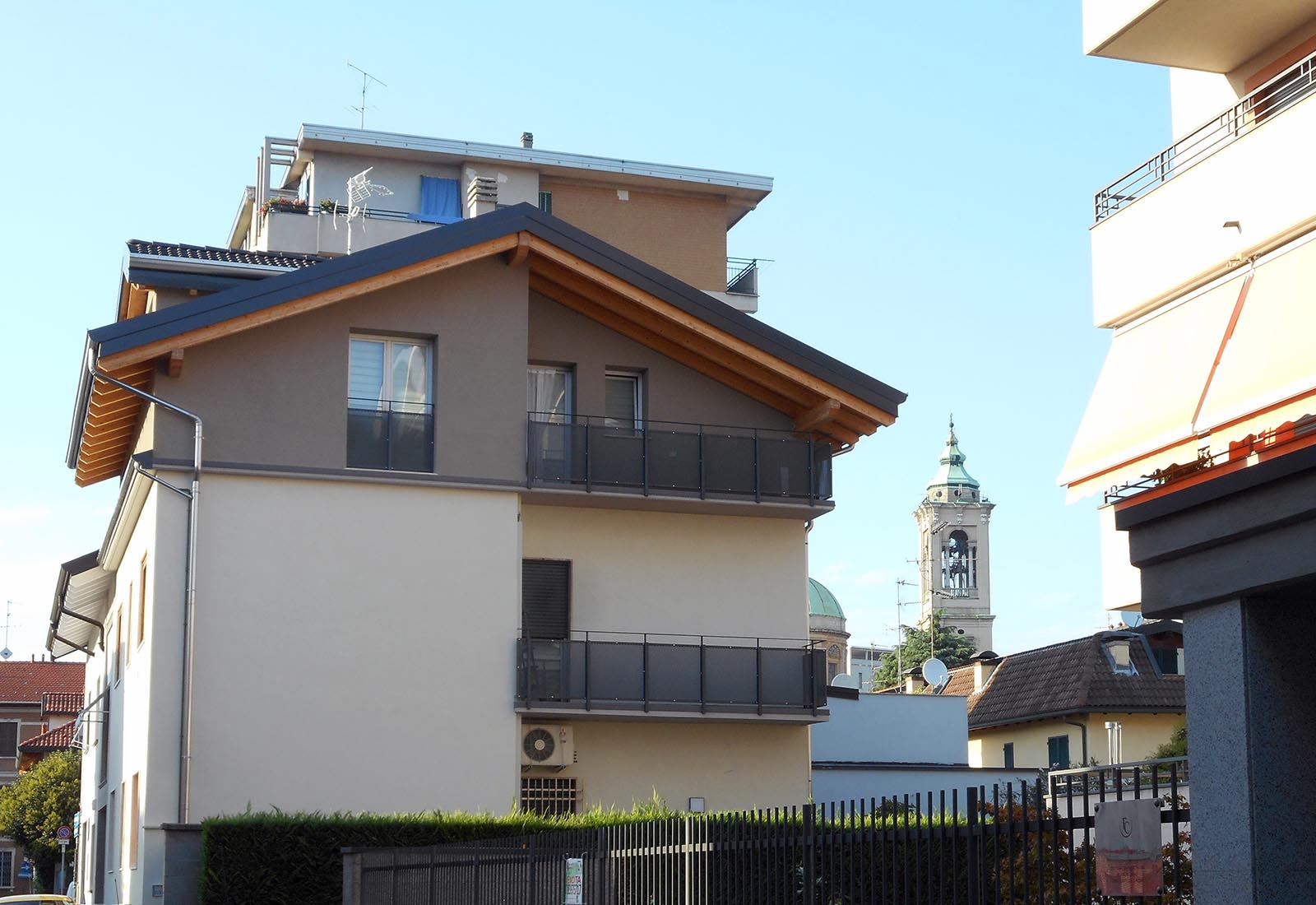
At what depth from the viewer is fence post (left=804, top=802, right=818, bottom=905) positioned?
11.3 m

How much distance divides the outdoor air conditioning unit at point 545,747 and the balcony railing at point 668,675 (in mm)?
647

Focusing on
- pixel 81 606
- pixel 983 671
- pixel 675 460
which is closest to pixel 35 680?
pixel 983 671

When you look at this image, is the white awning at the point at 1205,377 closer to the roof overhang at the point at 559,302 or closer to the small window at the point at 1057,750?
the roof overhang at the point at 559,302

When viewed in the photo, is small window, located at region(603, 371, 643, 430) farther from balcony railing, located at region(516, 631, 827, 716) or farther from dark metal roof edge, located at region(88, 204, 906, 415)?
balcony railing, located at region(516, 631, 827, 716)

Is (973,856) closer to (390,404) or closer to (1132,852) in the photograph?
(1132,852)

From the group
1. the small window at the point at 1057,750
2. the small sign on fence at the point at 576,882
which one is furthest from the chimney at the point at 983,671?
the small sign on fence at the point at 576,882

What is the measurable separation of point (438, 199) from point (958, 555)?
94.8 metres

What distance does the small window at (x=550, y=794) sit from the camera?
27047mm

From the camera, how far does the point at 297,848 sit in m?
22.3

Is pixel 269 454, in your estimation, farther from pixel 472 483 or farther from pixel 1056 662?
pixel 1056 662

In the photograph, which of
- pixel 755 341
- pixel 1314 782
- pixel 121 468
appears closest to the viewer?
pixel 1314 782

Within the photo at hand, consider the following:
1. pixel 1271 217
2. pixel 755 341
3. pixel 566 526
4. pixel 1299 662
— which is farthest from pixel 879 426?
pixel 1299 662

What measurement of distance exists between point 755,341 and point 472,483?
506 cm

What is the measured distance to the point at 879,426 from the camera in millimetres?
29047
